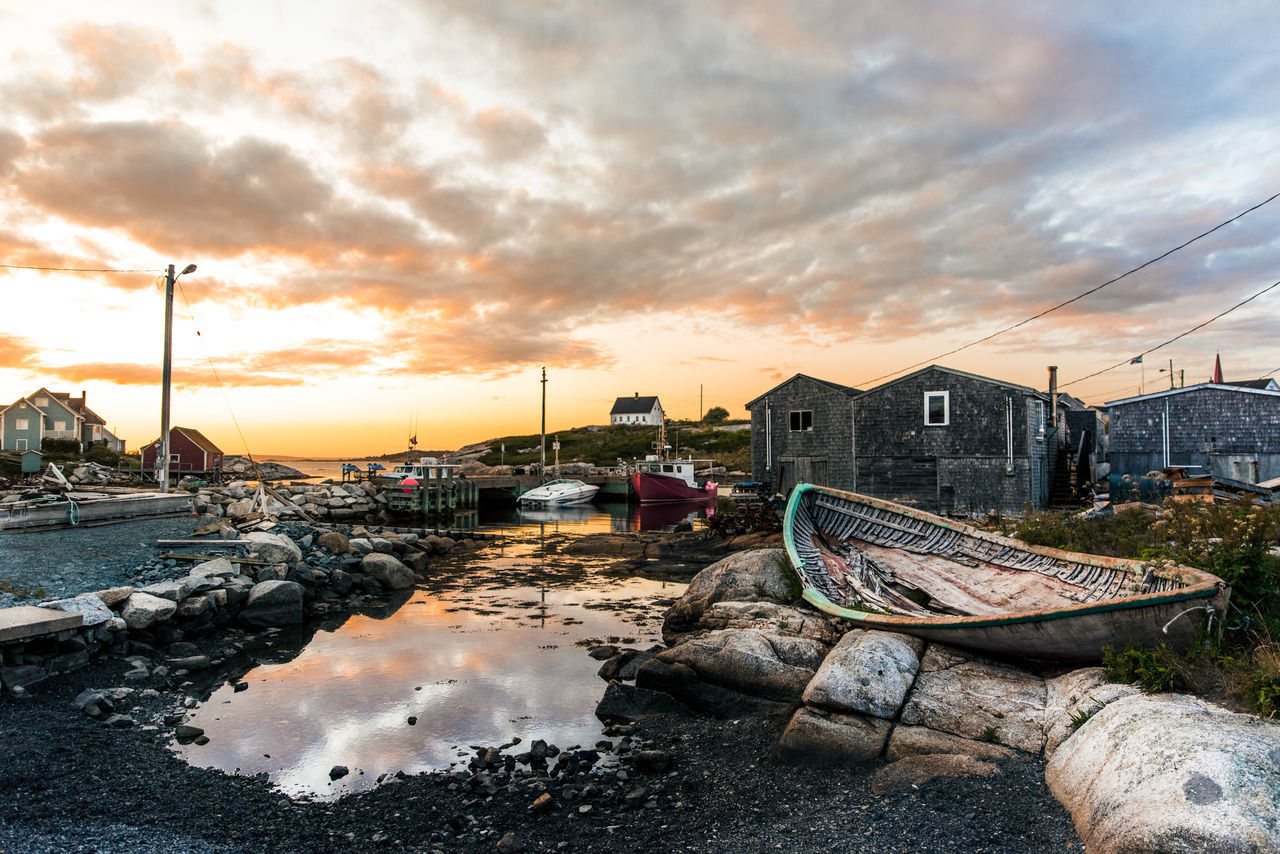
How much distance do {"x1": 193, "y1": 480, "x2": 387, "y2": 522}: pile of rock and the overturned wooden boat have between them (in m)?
25.6

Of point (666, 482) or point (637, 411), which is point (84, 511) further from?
point (637, 411)

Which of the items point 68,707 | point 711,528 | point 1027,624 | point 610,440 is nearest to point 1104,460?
point 711,528

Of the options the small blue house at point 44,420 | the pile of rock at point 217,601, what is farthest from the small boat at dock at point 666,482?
the small blue house at point 44,420

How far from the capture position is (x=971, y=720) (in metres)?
6.70

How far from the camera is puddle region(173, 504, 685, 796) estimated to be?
799 cm

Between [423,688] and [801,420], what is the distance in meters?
24.9

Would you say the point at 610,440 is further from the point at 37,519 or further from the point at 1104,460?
the point at 37,519

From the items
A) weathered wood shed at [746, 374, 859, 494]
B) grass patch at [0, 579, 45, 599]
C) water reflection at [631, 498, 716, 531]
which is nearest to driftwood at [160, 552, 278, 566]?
grass patch at [0, 579, 45, 599]

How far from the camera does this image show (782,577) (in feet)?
41.5

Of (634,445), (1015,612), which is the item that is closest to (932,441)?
(1015,612)

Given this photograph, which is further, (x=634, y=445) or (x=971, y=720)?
(x=634, y=445)

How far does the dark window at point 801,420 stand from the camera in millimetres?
31938

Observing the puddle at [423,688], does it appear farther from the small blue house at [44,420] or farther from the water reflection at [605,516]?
the small blue house at [44,420]

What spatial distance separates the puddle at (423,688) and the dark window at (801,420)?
16001mm
